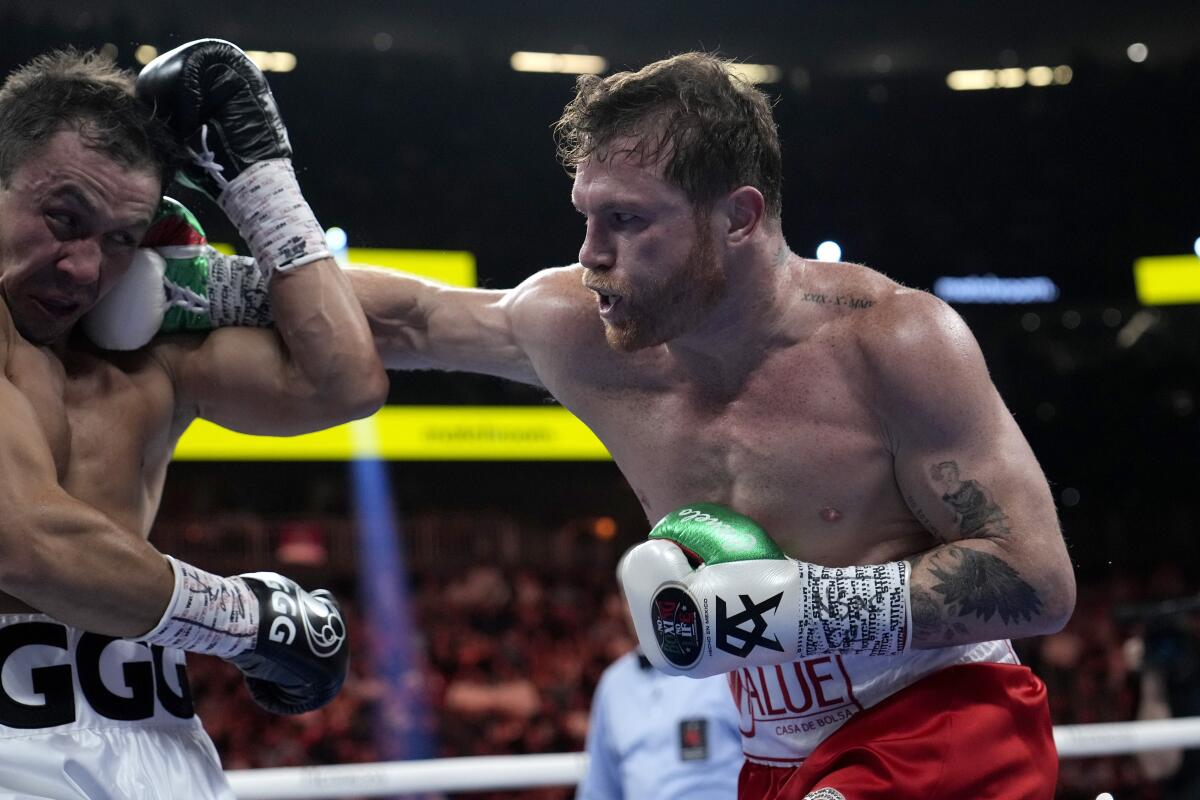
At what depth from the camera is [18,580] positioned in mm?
1575

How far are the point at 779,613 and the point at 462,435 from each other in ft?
24.4

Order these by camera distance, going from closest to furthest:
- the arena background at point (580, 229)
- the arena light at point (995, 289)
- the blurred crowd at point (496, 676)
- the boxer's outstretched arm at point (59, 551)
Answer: the boxer's outstretched arm at point (59, 551), the blurred crowd at point (496, 676), the arena background at point (580, 229), the arena light at point (995, 289)

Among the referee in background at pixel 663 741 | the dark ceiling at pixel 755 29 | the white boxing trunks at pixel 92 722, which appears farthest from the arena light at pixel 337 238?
the white boxing trunks at pixel 92 722

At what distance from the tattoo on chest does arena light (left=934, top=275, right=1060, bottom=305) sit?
8.55 m

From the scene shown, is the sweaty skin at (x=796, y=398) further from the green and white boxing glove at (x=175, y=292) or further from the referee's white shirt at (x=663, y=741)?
the referee's white shirt at (x=663, y=741)

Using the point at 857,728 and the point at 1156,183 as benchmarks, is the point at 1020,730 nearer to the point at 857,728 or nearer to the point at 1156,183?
the point at 857,728

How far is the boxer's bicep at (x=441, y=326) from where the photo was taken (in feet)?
6.84

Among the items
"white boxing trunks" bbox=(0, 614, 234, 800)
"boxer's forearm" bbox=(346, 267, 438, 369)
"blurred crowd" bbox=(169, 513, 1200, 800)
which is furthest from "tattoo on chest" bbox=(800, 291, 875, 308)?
"blurred crowd" bbox=(169, 513, 1200, 800)

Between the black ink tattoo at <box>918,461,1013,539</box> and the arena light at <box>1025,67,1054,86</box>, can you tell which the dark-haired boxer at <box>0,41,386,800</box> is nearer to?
the black ink tattoo at <box>918,461,1013,539</box>

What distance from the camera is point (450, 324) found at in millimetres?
2086

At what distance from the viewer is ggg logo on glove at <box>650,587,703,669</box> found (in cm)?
167

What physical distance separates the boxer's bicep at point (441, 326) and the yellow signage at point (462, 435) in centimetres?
635

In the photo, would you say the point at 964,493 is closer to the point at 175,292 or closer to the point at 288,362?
the point at 288,362

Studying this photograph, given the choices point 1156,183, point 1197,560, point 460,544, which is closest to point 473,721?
point 460,544
